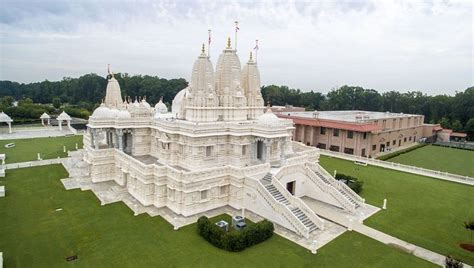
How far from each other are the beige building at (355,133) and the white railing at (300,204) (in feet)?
93.4

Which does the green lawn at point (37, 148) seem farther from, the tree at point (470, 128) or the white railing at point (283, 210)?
the tree at point (470, 128)

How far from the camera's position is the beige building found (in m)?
49.4

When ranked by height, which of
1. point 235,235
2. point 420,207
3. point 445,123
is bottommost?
point 420,207

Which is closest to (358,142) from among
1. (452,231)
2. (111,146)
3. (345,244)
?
(452,231)

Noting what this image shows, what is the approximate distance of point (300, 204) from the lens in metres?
23.7

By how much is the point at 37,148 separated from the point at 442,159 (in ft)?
218

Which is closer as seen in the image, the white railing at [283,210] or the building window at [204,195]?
the white railing at [283,210]

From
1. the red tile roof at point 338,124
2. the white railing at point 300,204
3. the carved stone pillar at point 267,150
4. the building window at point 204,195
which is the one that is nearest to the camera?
the white railing at point 300,204

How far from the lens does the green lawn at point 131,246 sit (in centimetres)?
1794

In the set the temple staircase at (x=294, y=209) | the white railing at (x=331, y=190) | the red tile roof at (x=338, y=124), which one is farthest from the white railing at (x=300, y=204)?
the red tile roof at (x=338, y=124)

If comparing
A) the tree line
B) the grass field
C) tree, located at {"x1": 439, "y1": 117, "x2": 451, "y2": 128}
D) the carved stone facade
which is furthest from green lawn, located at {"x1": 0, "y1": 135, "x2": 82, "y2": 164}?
tree, located at {"x1": 439, "y1": 117, "x2": 451, "y2": 128}

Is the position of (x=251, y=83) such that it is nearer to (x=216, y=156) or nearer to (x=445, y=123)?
(x=216, y=156)

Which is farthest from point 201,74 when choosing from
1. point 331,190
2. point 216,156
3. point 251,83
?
point 331,190

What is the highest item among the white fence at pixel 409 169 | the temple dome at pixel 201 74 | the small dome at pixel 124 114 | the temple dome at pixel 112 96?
the temple dome at pixel 201 74
